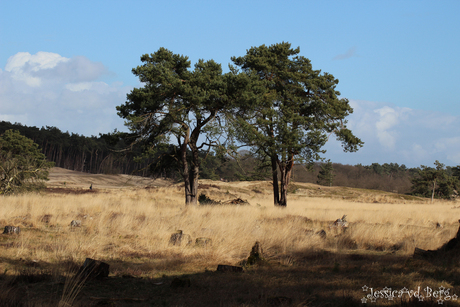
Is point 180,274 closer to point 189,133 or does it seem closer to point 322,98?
point 189,133

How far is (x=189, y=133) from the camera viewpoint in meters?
18.0

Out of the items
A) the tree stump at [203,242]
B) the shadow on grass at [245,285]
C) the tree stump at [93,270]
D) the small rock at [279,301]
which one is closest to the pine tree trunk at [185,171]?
the tree stump at [203,242]

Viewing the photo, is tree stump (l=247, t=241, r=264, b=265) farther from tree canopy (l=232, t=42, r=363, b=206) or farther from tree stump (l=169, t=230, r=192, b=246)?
tree canopy (l=232, t=42, r=363, b=206)

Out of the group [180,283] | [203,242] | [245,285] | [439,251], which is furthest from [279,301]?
[439,251]

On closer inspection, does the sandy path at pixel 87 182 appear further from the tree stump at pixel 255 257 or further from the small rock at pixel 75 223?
the tree stump at pixel 255 257

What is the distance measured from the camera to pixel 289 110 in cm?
2028

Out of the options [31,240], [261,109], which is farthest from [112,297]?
[261,109]

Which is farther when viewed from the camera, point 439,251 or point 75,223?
point 75,223

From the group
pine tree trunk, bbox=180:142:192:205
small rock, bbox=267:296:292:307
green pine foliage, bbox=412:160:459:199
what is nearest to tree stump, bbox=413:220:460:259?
small rock, bbox=267:296:292:307

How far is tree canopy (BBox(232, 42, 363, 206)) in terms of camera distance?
1975 cm

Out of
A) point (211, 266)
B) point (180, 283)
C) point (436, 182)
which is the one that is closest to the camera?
point (180, 283)

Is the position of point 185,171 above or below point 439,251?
above

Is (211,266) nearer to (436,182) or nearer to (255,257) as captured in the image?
(255,257)

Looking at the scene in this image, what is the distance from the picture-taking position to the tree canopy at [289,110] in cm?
1975
